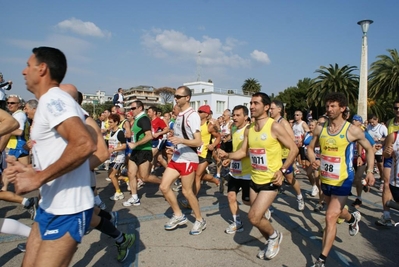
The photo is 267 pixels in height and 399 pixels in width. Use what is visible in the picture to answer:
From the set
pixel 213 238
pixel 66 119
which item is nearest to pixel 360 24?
pixel 213 238

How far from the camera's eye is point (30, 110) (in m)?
5.38

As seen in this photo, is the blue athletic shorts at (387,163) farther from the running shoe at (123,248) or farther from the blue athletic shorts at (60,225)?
the blue athletic shorts at (60,225)

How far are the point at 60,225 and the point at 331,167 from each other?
334 cm

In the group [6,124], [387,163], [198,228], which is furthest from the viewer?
[387,163]

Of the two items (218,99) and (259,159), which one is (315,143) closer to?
(259,159)

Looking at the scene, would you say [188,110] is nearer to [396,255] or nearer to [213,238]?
[213,238]

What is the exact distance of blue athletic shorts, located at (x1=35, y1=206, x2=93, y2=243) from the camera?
6.74 feet

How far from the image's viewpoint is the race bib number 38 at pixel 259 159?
13.3 ft

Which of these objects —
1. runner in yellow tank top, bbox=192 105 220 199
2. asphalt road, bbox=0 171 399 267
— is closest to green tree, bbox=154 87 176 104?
runner in yellow tank top, bbox=192 105 220 199

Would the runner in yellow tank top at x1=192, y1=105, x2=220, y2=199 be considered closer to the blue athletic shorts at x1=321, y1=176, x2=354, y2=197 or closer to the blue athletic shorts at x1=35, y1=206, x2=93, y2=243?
the blue athletic shorts at x1=321, y1=176, x2=354, y2=197

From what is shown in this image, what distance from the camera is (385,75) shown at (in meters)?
30.0

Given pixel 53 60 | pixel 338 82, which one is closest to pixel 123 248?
pixel 53 60

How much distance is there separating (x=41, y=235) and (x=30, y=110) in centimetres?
396

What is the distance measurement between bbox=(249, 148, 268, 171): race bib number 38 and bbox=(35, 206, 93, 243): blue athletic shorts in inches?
99.6
